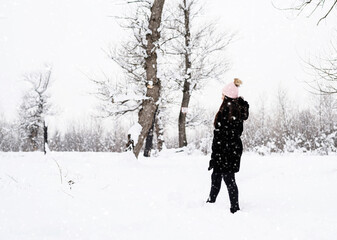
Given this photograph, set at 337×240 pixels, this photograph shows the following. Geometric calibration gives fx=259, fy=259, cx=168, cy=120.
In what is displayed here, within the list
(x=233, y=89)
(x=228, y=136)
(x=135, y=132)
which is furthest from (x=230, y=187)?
(x=135, y=132)

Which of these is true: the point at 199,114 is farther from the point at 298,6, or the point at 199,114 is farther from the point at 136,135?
the point at 298,6

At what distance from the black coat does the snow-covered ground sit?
0.58 metres

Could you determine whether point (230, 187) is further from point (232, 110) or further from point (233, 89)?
point (233, 89)

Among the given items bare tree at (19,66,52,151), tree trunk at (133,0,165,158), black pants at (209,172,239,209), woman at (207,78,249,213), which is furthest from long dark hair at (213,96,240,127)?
bare tree at (19,66,52,151)

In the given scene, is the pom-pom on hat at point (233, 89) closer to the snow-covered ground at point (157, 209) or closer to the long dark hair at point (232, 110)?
the long dark hair at point (232, 110)

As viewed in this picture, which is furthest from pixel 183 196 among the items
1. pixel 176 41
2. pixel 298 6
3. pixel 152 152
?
pixel 176 41

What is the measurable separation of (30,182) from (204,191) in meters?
2.89

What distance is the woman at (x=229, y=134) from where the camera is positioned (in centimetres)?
346

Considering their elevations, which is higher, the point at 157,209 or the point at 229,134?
the point at 229,134

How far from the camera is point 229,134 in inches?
139

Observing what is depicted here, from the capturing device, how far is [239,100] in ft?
11.8

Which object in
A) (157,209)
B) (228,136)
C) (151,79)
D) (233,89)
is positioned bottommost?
(157,209)

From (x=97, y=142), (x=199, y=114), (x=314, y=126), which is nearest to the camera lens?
(x=314, y=126)

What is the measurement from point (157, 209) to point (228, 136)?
134 cm
